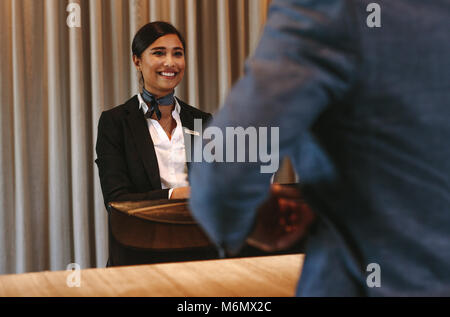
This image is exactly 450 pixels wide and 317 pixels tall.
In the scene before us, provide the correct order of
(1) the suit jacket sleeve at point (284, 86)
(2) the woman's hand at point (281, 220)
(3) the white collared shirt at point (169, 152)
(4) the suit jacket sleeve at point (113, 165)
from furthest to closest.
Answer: (3) the white collared shirt at point (169, 152) → (4) the suit jacket sleeve at point (113, 165) → (2) the woman's hand at point (281, 220) → (1) the suit jacket sleeve at point (284, 86)

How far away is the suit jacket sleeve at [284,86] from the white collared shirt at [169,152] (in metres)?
1.81

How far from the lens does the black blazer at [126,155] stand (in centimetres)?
212

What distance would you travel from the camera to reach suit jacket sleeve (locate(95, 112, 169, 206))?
2082 millimetres

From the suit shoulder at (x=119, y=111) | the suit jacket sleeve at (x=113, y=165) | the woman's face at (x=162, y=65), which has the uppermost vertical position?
the woman's face at (x=162, y=65)

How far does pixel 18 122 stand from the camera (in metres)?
2.67

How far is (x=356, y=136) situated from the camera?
44 cm

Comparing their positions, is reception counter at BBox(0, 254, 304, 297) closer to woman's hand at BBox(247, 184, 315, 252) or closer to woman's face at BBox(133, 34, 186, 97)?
woman's hand at BBox(247, 184, 315, 252)

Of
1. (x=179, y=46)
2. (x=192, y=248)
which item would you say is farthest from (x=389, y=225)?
(x=179, y=46)

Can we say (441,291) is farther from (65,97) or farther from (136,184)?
(65,97)

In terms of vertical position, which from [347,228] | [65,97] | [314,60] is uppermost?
[65,97]

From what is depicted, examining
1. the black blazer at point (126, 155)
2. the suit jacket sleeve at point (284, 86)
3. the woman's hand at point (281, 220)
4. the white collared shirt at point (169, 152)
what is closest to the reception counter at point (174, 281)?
the woman's hand at point (281, 220)

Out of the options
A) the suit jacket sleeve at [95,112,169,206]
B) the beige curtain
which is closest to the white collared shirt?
the suit jacket sleeve at [95,112,169,206]

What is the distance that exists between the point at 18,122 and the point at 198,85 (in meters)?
1.03

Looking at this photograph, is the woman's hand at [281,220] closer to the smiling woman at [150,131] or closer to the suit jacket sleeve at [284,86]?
the suit jacket sleeve at [284,86]
